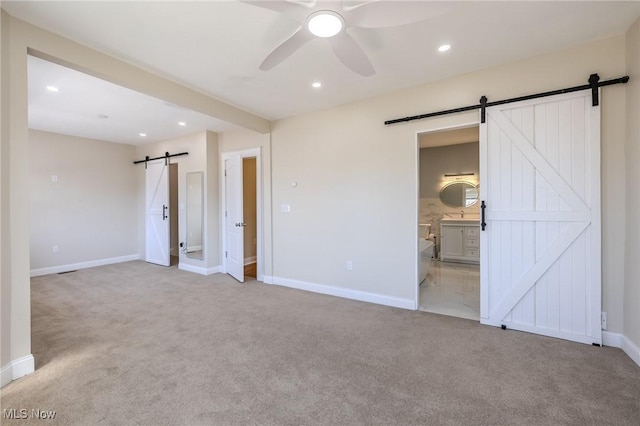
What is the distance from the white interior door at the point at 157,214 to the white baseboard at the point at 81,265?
1.55 feet

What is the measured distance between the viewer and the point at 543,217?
2.66 m

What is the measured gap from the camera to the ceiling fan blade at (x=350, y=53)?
1.87 m

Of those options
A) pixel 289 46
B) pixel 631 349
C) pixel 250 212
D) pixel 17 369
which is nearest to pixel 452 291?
pixel 631 349

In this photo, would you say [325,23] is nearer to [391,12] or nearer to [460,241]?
[391,12]

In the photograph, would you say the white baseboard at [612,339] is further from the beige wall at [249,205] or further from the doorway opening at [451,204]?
the beige wall at [249,205]

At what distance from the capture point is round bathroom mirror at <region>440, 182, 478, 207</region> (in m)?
6.30

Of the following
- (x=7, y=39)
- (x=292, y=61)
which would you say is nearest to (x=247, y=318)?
(x=292, y=61)

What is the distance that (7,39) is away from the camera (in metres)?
1.98

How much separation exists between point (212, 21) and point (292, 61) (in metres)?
0.79

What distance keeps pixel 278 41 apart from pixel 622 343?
387 centimetres

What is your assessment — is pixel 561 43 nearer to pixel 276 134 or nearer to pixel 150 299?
pixel 276 134

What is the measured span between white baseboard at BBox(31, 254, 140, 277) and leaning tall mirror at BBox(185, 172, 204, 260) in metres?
1.90

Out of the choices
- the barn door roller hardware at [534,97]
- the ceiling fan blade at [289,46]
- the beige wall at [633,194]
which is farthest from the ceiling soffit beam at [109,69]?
the beige wall at [633,194]

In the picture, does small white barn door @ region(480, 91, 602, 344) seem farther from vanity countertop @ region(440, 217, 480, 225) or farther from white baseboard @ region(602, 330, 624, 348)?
vanity countertop @ region(440, 217, 480, 225)
